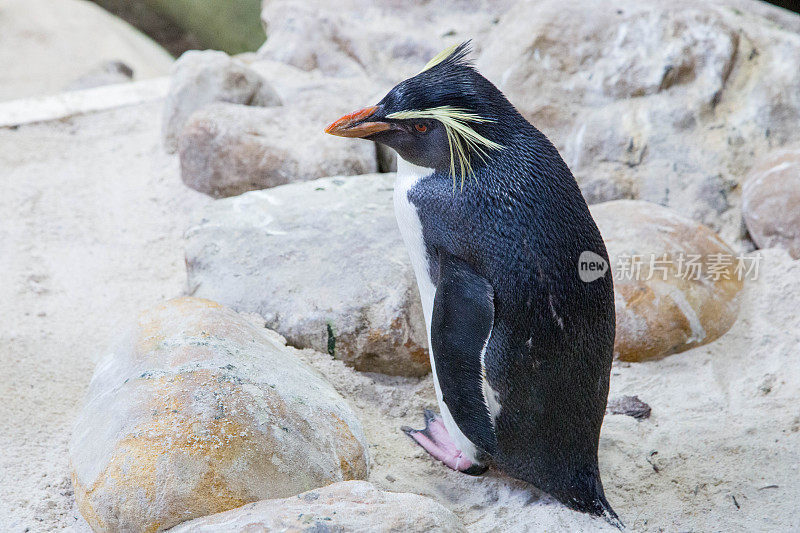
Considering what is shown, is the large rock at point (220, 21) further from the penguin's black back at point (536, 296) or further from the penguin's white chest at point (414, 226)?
the penguin's black back at point (536, 296)

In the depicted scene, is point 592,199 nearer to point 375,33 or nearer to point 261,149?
point 261,149

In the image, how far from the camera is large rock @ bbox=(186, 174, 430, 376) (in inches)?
93.4

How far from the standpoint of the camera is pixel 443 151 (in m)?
1.85

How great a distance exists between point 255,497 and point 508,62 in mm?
2803

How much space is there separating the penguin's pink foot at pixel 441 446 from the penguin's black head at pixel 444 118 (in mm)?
794

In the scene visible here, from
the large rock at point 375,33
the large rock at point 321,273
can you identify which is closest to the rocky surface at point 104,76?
the large rock at point 375,33

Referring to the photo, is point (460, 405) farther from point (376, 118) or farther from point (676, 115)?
point (676, 115)

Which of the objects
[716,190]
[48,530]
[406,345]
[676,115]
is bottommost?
[48,530]

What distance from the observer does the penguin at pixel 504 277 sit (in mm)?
1744

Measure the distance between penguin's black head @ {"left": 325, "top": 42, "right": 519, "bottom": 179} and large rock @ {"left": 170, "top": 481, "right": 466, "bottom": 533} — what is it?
2.64 feet

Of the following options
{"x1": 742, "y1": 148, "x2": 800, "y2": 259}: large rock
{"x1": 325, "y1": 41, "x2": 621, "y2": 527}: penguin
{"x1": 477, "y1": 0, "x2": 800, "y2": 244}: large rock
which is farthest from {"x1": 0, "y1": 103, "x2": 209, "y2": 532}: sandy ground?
{"x1": 742, "y1": 148, "x2": 800, "y2": 259}: large rock

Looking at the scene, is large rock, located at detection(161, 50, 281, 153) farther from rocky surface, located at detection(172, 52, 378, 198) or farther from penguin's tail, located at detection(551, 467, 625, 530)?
penguin's tail, located at detection(551, 467, 625, 530)

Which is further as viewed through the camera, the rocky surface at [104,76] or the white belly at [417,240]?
the rocky surface at [104,76]

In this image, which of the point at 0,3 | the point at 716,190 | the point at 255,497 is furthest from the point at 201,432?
the point at 0,3
